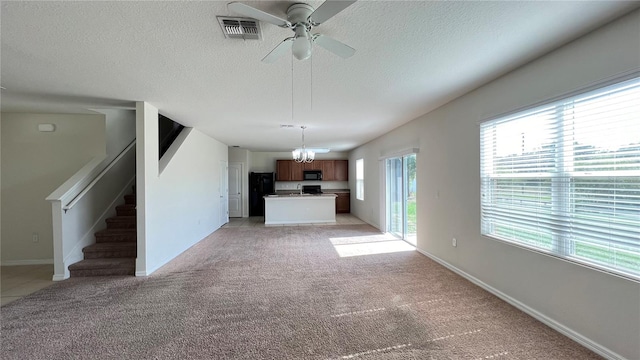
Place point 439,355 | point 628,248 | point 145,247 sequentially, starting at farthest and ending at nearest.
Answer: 1. point 145,247
2. point 439,355
3. point 628,248

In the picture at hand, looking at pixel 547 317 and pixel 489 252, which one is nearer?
pixel 547 317

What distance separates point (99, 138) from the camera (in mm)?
4578

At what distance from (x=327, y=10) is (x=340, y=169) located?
29.1ft

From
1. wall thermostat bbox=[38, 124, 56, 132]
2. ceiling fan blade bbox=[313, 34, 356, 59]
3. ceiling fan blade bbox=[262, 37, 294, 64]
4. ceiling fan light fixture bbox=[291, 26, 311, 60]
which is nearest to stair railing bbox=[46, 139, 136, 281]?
wall thermostat bbox=[38, 124, 56, 132]

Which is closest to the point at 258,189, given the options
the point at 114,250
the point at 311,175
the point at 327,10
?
the point at 311,175

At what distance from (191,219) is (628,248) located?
20.1 ft

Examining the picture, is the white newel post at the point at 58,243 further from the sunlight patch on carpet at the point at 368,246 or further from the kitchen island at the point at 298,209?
the kitchen island at the point at 298,209

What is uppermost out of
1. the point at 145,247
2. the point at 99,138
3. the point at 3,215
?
the point at 99,138

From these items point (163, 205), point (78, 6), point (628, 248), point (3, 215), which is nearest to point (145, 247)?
point (163, 205)

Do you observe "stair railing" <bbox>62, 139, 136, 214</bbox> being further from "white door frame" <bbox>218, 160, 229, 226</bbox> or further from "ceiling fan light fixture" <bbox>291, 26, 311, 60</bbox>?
"ceiling fan light fixture" <bbox>291, 26, 311, 60</bbox>

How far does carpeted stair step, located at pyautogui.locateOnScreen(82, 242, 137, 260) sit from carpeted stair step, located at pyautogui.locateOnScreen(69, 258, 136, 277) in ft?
0.73

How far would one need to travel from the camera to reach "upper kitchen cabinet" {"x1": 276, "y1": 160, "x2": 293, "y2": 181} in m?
10.0

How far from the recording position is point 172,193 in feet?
14.9

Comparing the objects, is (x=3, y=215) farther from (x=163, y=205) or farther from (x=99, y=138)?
(x=163, y=205)
